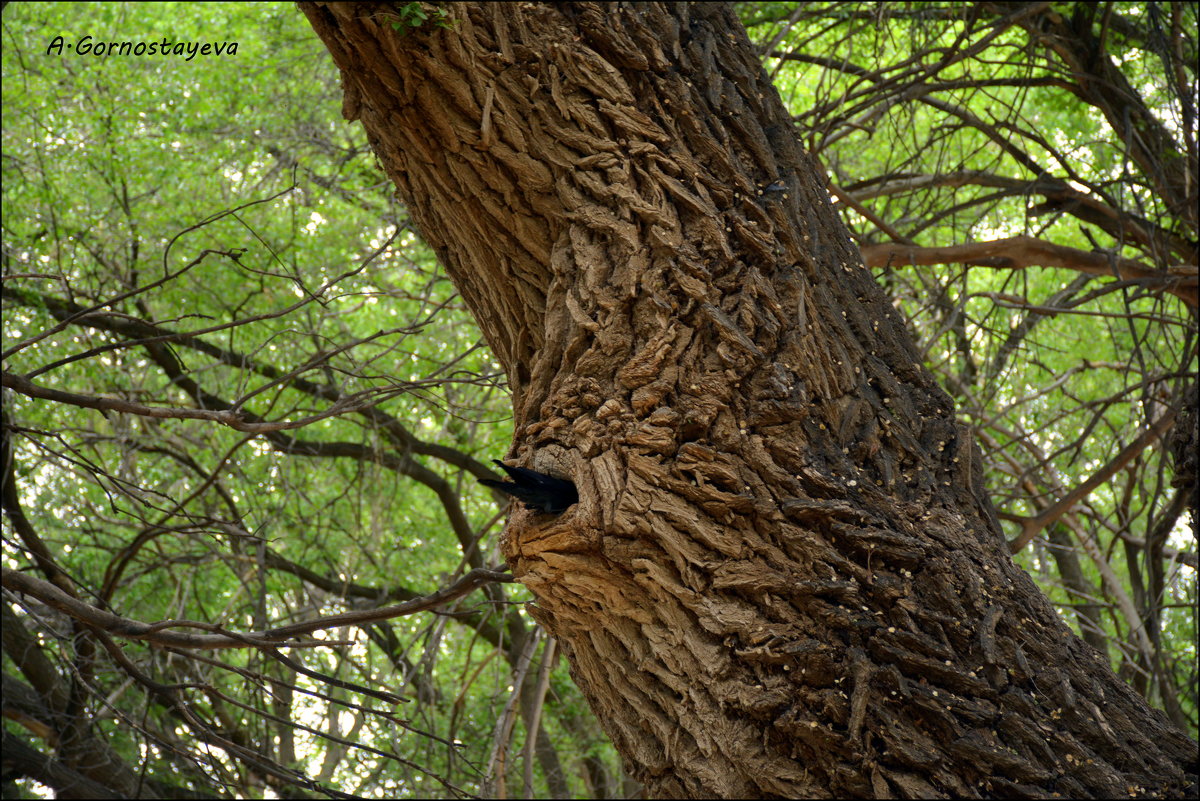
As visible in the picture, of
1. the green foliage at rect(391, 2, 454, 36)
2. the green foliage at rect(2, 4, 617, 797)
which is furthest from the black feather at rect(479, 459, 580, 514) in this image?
the green foliage at rect(2, 4, 617, 797)

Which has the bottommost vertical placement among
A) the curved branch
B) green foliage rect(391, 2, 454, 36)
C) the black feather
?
the black feather

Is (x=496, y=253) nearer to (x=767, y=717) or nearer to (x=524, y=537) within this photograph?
(x=524, y=537)

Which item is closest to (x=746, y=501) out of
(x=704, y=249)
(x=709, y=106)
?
(x=704, y=249)

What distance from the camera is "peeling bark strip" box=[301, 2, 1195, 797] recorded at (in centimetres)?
154

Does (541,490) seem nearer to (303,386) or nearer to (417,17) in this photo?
(417,17)

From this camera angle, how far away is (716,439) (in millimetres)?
1742

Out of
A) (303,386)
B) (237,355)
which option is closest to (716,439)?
(303,386)

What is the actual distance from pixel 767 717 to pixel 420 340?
551 cm

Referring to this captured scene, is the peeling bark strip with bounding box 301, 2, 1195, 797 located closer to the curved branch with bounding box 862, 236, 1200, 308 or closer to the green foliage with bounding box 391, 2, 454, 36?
the green foliage with bounding box 391, 2, 454, 36

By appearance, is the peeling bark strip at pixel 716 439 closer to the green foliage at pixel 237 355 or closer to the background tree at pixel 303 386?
the background tree at pixel 303 386

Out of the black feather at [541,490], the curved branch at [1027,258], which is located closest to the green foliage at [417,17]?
the black feather at [541,490]

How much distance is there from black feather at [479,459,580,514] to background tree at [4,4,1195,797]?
2.43m

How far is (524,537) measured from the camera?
1756mm

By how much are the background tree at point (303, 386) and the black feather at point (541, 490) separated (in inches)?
95.5
